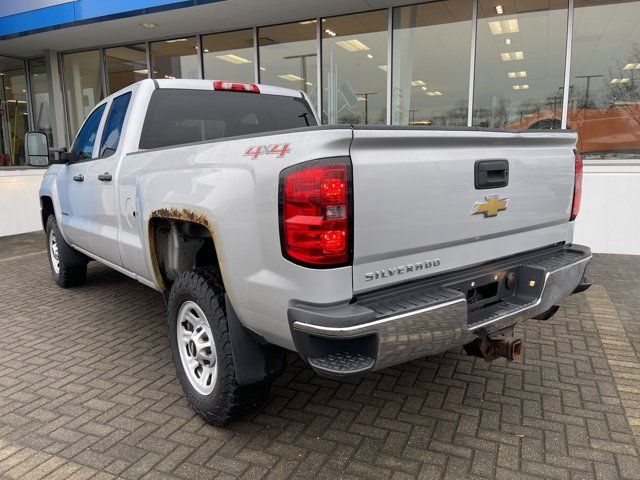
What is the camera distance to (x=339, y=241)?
2.12 m

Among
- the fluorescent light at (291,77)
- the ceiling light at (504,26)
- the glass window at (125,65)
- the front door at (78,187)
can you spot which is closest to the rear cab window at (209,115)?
the front door at (78,187)

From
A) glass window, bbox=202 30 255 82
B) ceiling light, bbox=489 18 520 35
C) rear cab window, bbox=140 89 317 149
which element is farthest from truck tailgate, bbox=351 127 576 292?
glass window, bbox=202 30 255 82

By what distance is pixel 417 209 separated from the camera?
2.35 metres

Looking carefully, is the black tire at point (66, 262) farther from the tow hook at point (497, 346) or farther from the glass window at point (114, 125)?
the tow hook at point (497, 346)

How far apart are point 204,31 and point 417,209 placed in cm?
923

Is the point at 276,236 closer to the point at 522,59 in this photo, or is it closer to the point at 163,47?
the point at 522,59

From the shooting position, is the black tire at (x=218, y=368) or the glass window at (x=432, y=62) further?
the glass window at (x=432, y=62)

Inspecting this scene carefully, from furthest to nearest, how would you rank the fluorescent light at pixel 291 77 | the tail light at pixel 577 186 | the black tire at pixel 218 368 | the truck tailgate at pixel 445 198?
the fluorescent light at pixel 291 77, the tail light at pixel 577 186, the black tire at pixel 218 368, the truck tailgate at pixel 445 198

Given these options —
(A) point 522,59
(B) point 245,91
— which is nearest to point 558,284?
(B) point 245,91

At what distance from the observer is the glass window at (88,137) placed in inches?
182

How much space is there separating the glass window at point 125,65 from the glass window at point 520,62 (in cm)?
A: 735

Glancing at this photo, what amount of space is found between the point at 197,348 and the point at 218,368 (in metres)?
0.28

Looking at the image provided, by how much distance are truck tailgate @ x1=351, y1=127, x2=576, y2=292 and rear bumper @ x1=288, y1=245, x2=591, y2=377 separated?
0.26 ft

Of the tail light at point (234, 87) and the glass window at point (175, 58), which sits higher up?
the glass window at point (175, 58)
